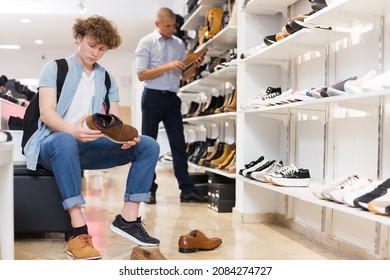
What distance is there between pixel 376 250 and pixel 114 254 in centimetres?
100

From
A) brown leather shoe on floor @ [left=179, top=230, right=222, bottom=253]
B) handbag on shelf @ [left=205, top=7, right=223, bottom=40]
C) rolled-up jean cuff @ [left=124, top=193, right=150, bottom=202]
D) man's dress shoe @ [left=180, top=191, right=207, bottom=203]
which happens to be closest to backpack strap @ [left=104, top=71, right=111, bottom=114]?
rolled-up jean cuff @ [left=124, top=193, right=150, bottom=202]

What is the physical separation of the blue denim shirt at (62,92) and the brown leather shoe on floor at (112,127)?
199 millimetres

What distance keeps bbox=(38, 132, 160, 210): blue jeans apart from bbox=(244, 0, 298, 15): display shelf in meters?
1.04

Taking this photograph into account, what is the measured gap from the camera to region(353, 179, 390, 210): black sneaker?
63.4 inches

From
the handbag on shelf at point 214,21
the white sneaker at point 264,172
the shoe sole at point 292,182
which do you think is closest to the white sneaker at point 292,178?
the shoe sole at point 292,182

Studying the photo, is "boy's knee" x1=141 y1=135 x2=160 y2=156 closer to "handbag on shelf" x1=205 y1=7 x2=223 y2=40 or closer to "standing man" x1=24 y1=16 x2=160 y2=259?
"standing man" x1=24 y1=16 x2=160 y2=259

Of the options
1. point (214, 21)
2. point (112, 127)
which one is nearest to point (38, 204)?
point (112, 127)

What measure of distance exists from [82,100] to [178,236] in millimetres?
755

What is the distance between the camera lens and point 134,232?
2137 mm

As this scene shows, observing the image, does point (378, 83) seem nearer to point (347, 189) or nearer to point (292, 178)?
point (347, 189)

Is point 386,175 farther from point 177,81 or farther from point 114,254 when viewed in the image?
point 177,81

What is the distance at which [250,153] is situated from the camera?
9.32ft

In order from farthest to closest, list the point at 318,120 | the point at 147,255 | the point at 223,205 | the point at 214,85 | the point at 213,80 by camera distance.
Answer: the point at 214,85, the point at 213,80, the point at 223,205, the point at 318,120, the point at 147,255
